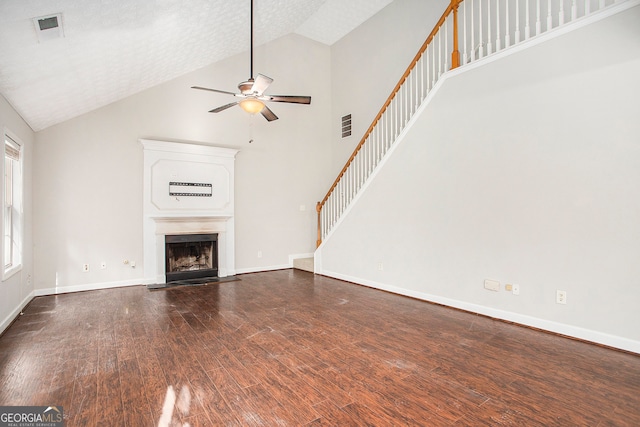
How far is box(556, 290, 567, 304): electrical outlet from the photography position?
10.7 feet

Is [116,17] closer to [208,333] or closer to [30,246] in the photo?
[208,333]

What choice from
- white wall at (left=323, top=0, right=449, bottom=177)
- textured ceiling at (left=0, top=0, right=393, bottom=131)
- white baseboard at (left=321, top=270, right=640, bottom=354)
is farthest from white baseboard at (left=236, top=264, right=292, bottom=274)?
textured ceiling at (left=0, top=0, right=393, bottom=131)

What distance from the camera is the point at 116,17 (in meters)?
3.03

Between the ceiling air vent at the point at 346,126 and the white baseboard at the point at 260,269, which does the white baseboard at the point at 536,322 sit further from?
the ceiling air vent at the point at 346,126

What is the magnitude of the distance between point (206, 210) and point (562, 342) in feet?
18.5

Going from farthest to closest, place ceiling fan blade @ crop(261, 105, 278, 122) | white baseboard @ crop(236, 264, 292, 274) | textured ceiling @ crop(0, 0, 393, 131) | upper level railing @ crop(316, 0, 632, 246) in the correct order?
1. white baseboard @ crop(236, 264, 292, 274)
2. ceiling fan blade @ crop(261, 105, 278, 122)
3. upper level railing @ crop(316, 0, 632, 246)
4. textured ceiling @ crop(0, 0, 393, 131)

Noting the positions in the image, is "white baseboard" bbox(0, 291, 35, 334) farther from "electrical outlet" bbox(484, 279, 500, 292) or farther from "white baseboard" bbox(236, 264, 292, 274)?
"electrical outlet" bbox(484, 279, 500, 292)

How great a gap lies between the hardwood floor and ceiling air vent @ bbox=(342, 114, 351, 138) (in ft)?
14.7

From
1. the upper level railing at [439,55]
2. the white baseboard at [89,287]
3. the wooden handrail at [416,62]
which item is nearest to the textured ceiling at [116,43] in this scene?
the upper level railing at [439,55]

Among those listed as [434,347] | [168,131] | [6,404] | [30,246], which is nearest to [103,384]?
[6,404]

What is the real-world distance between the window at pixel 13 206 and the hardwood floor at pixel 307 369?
2.44ft

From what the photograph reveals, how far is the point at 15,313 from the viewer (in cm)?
393

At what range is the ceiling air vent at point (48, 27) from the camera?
2.48 meters

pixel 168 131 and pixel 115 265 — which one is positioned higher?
pixel 168 131
